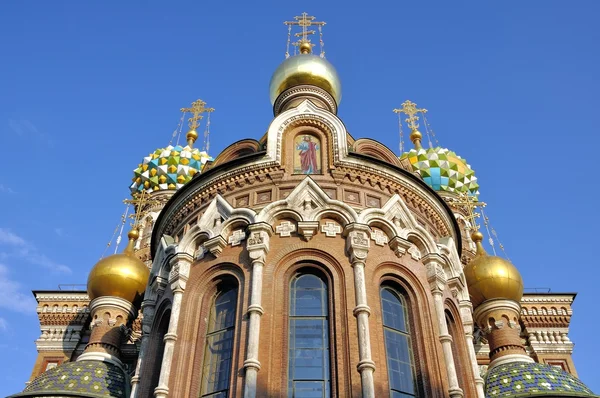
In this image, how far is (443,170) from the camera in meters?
26.8

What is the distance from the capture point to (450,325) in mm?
12188

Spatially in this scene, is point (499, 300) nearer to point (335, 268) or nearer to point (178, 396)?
point (335, 268)

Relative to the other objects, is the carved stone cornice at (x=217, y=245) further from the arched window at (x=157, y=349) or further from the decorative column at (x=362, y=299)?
the decorative column at (x=362, y=299)

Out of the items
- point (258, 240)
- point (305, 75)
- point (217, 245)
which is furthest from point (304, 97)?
point (258, 240)

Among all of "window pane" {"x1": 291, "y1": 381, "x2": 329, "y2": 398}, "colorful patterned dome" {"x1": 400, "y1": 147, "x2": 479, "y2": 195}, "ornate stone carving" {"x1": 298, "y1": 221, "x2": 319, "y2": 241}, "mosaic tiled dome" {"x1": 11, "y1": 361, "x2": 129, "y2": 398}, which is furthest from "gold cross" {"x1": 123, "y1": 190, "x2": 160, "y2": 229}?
"colorful patterned dome" {"x1": 400, "y1": 147, "x2": 479, "y2": 195}

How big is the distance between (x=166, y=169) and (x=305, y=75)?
13.5 m

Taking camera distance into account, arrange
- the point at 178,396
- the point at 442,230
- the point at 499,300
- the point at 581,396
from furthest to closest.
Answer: the point at 499,300 < the point at 442,230 < the point at 581,396 < the point at 178,396

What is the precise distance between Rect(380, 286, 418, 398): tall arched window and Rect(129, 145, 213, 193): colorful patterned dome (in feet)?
58.7

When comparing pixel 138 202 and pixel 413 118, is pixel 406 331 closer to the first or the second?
pixel 138 202

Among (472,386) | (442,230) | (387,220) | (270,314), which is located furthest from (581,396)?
(270,314)

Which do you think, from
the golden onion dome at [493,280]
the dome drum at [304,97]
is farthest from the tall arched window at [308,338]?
the dome drum at [304,97]

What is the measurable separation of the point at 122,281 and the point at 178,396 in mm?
5696

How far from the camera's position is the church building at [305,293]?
10.1m

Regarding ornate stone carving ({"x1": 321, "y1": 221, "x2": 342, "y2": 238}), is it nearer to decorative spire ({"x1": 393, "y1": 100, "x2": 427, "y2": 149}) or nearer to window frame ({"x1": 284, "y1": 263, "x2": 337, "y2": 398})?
window frame ({"x1": 284, "y1": 263, "x2": 337, "y2": 398})
